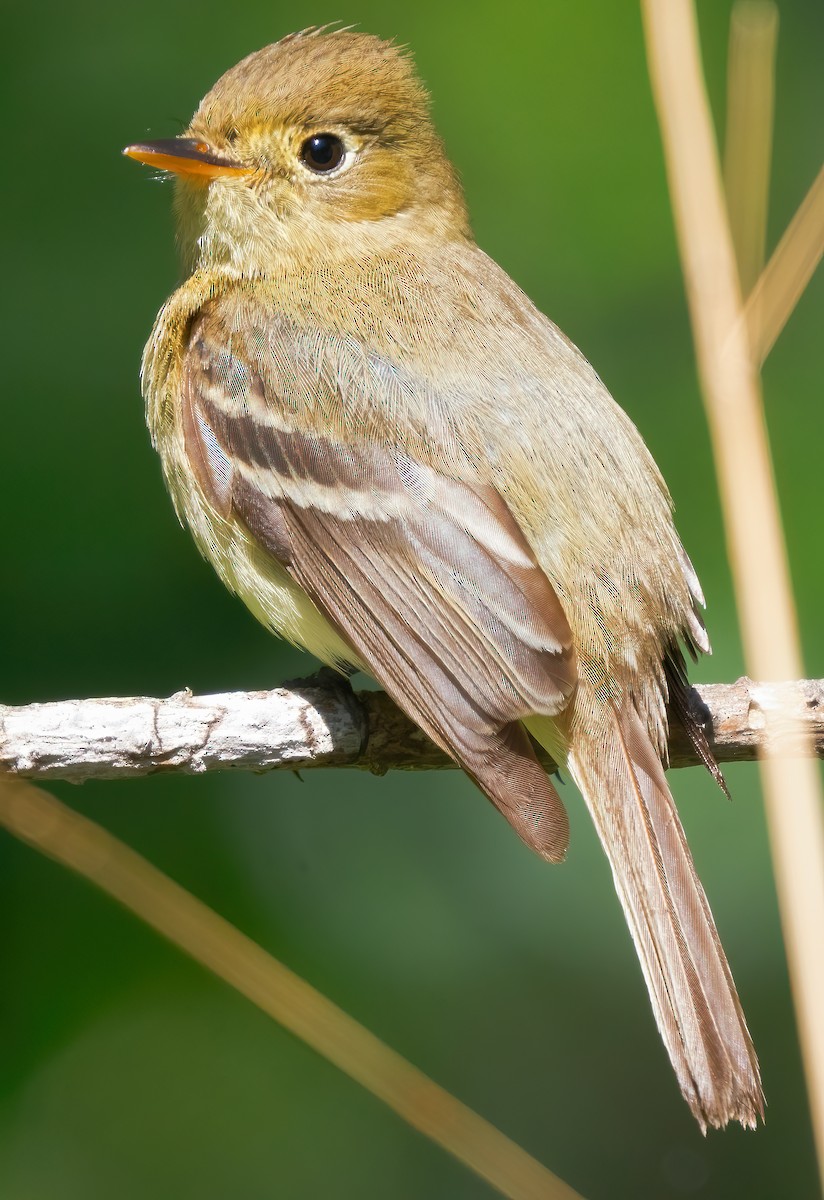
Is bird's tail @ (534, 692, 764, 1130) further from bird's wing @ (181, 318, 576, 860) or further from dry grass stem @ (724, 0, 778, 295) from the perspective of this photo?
dry grass stem @ (724, 0, 778, 295)

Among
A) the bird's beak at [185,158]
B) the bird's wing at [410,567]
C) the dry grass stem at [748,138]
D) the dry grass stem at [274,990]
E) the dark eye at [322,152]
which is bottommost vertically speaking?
the dry grass stem at [274,990]

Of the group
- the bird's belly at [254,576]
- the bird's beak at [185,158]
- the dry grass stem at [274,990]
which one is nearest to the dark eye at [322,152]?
the bird's beak at [185,158]

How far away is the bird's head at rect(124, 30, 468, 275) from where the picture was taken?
3.29 metres

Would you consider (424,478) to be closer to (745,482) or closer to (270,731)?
(270,731)

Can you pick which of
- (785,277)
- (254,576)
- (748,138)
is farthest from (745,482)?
(254,576)

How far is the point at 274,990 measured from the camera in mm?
2221

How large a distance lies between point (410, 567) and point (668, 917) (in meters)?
0.85

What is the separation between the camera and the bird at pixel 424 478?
2662mm

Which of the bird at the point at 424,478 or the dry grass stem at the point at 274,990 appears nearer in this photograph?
the dry grass stem at the point at 274,990

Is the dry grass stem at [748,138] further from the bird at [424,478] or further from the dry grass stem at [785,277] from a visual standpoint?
the bird at [424,478]

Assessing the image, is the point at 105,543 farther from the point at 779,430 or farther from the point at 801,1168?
the point at 801,1168

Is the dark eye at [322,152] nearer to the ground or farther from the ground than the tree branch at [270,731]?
farther from the ground

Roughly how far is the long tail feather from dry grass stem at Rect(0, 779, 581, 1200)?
0.41 metres

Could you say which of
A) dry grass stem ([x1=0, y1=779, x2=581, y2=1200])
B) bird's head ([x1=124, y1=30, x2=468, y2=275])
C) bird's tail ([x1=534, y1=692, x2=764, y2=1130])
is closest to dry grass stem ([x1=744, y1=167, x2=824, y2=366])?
bird's tail ([x1=534, y1=692, x2=764, y2=1130])
